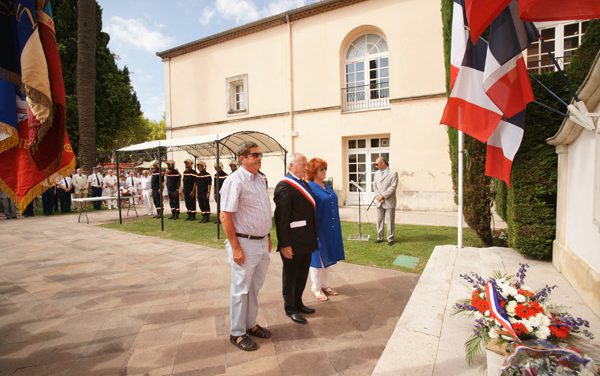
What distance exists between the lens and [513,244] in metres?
5.26

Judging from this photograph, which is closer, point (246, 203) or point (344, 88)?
point (246, 203)

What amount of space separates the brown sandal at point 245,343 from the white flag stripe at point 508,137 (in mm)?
3444

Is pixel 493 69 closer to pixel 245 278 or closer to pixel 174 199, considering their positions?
pixel 245 278

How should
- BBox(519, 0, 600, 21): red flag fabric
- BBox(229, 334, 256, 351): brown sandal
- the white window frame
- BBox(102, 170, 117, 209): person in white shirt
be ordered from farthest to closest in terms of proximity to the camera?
1. the white window frame
2. BBox(102, 170, 117, 209): person in white shirt
3. BBox(229, 334, 256, 351): brown sandal
4. BBox(519, 0, 600, 21): red flag fabric

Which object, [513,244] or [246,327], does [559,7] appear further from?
[513,244]

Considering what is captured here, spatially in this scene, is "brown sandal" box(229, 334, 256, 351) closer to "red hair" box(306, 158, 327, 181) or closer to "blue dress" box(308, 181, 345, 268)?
"blue dress" box(308, 181, 345, 268)

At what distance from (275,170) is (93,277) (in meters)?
11.0

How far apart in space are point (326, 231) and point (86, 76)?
1522 cm

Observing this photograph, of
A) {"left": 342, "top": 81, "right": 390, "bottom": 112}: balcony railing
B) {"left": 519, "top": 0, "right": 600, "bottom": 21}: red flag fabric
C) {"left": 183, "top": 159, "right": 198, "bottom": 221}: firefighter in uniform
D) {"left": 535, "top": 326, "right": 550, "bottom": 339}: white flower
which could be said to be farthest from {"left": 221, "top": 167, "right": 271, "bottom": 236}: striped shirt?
{"left": 342, "top": 81, "right": 390, "bottom": 112}: balcony railing

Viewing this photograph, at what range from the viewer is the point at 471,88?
4031 millimetres

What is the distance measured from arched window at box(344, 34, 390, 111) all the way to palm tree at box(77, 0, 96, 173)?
36.6 ft

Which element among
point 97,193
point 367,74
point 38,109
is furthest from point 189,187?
point 38,109

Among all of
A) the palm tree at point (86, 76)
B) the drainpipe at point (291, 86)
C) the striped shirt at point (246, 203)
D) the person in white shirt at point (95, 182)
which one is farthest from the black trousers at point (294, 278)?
the palm tree at point (86, 76)

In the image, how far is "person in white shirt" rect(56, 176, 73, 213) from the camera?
45.6 feet
